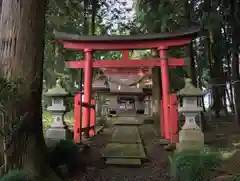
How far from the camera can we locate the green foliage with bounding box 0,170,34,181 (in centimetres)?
325

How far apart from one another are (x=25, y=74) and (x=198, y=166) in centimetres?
322

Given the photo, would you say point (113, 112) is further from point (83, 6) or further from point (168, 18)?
point (168, 18)

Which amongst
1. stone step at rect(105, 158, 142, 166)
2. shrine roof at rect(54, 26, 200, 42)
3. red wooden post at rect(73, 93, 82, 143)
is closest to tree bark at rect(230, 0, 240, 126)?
shrine roof at rect(54, 26, 200, 42)

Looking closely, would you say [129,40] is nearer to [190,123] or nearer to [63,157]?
[190,123]

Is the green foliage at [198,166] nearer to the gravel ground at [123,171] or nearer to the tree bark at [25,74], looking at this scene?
the gravel ground at [123,171]

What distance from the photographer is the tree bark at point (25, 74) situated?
386 cm

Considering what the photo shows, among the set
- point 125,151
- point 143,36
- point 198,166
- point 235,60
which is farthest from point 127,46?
point 198,166

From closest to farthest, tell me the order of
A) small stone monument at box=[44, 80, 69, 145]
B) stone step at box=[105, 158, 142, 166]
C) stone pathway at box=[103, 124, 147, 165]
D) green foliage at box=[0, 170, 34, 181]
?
green foliage at box=[0, 170, 34, 181]
stone step at box=[105, 158, 142, 166]
stone pathway at box=[103, 124, 147, 165]
small stone monument at box=[44, 80, 69, 145]

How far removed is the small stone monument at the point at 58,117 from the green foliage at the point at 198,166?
11.6 feet

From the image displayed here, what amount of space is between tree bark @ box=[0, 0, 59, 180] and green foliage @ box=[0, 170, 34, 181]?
8.7 inches

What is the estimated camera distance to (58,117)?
6.93 metres

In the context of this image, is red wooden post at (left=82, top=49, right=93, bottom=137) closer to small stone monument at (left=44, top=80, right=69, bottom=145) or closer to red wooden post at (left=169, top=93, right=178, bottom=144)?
small stone monument at (left=44, top=80, right=69, bottom=145)

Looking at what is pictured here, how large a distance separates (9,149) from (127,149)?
4191mm

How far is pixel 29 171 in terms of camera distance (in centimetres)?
381
